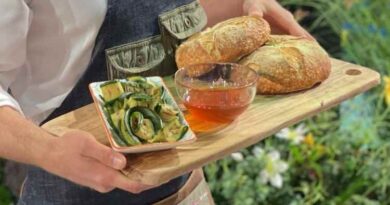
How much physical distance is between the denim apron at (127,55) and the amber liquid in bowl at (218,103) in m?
0.13

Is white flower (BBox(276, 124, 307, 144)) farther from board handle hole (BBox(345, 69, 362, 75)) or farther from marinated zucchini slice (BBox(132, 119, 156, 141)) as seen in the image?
marinated zucchini slice (BBox(132, 119, 156, 141))

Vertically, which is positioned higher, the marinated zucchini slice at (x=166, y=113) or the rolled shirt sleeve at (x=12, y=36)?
the rolled shirt sleeve at (x=12, y=36)

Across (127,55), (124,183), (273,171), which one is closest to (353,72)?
(127,55)

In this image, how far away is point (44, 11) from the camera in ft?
3.47

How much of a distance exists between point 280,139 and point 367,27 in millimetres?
428

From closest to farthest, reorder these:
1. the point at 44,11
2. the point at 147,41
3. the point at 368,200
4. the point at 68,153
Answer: the point at 68,153
the point at 44,11
the point at 147,41
the point at 368,200

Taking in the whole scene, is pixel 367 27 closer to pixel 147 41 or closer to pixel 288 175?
pixel 288 175

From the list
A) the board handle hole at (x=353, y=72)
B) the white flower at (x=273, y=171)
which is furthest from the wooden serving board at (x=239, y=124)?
the white flower at (x=273, y=171)

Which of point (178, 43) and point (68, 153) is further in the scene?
point (178, 43)

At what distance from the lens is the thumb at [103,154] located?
0.88m

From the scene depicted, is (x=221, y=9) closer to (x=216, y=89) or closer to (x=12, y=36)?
(x=216, y=89)

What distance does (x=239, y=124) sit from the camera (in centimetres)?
106

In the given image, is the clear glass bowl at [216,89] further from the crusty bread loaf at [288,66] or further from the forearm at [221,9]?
the forearm at [221,9]

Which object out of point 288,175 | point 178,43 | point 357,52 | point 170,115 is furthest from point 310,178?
point 170,115
